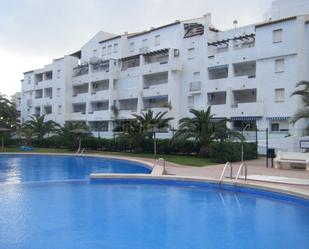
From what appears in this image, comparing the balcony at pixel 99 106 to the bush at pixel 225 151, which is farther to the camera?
the balcony at pixel 99 106

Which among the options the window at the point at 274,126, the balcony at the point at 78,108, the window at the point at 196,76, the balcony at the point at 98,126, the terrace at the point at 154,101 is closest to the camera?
the window at the point at 274,126

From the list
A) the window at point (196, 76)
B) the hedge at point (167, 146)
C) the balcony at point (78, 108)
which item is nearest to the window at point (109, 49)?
the balcony at point (78, 108)

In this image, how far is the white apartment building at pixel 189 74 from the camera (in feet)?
114

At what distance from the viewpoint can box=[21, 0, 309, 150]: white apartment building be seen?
3488 centimetres

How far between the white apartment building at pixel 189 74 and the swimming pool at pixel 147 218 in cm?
2263

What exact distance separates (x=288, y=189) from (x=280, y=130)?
77.9 feet

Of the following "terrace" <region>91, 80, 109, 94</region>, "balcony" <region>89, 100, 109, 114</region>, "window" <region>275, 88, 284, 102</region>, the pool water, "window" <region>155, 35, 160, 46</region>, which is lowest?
the pool water

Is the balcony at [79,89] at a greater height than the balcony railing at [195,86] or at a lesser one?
greater

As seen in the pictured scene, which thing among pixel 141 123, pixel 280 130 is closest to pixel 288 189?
pixel 141 123

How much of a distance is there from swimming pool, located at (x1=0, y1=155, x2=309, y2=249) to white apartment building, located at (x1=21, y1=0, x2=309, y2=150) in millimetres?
22629

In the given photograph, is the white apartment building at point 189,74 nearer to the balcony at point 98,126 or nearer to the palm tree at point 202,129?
the balcony at point 98,126

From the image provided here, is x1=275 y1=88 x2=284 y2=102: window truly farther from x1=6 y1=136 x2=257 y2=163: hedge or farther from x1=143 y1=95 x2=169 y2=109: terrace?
x1=143 y1=95 x2=169 y2=109: terrace

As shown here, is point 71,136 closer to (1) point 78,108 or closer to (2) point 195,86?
(2) point 195,86

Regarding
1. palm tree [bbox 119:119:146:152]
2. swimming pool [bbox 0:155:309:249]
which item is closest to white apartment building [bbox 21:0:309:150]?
palm tree [bbox 119:119:146:152]
